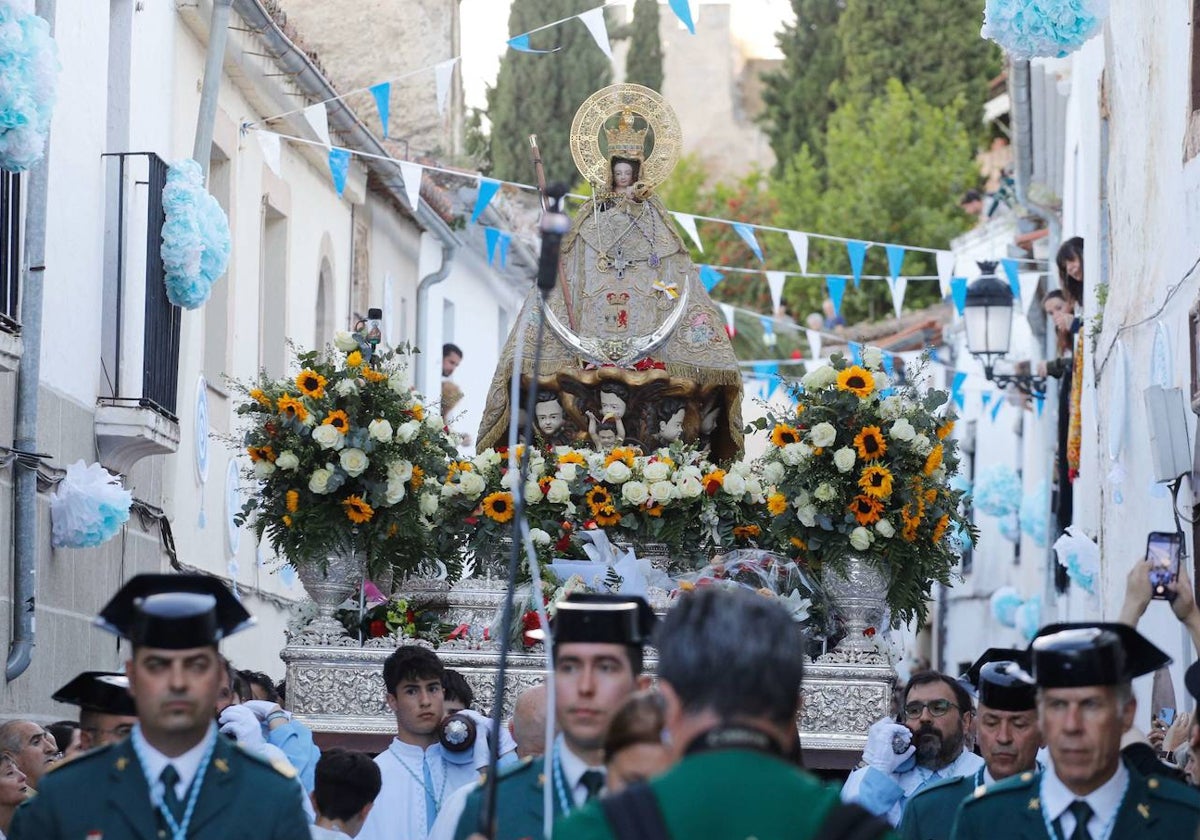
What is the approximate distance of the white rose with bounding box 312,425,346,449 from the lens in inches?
404

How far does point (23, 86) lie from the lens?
9.25 meters

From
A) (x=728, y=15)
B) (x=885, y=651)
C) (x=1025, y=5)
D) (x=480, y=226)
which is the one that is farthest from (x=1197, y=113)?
(x=728, y=15)

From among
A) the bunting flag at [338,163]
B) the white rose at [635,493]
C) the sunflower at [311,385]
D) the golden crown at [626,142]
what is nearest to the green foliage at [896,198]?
the bunting flag at [338,163]

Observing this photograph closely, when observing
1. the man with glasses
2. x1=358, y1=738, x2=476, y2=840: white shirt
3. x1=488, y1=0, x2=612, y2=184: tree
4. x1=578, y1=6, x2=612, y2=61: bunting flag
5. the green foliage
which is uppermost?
x1=488, y1=0, x2=612, y2=184: tree

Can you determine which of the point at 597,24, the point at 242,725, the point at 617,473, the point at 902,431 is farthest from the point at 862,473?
the point at 597,24

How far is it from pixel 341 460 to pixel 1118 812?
5.81m

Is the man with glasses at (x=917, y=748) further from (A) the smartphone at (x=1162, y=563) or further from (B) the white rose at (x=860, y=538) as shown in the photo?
(B) the white rose at (x=860, y=538)

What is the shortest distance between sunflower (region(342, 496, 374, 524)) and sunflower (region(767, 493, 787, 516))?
5.88ft

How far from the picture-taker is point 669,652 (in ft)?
13.1

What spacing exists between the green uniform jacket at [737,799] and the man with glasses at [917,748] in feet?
13.2

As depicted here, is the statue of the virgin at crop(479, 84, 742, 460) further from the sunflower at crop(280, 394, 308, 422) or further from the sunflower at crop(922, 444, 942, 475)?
the sunflower at crop(922, 444, 942, 475)

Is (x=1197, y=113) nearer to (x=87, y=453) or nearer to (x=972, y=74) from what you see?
(x=87, y=453)

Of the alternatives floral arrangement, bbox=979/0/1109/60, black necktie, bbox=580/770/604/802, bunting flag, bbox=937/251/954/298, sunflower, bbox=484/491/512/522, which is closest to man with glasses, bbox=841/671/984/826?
black necktie, bbox=580/770/604/802

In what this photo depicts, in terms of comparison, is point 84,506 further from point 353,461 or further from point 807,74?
point 807,74
